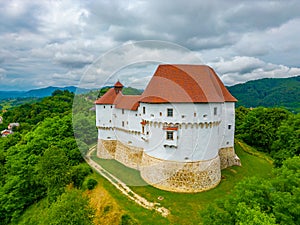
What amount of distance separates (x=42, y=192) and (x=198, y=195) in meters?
25.7

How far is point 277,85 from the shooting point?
560 ft

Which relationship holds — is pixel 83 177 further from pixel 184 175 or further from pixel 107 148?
pixel 184 175

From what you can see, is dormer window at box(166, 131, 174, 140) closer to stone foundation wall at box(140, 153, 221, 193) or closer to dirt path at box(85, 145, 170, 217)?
stone foundation wall at box(140, 153, 221, 193)

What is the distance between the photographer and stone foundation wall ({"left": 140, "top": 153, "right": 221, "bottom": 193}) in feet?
83.3

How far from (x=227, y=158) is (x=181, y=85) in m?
15.3

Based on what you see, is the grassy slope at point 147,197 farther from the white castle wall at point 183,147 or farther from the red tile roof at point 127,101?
the red tile roof at point 127,101

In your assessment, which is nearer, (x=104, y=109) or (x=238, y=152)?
(x=104, y=109)

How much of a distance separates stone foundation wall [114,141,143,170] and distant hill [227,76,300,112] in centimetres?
11106

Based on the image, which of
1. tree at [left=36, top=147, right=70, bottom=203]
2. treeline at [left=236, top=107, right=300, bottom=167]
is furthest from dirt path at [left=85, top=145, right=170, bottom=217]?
treeline at [left=236, top=107, right=300, bottom=167]

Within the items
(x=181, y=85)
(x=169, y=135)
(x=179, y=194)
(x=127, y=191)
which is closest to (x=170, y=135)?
(x=169, y=135)

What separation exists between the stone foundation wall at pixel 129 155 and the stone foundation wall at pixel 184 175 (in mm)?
5339

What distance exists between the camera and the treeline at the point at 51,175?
19.2m

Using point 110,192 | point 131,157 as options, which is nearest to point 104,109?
point 131,157

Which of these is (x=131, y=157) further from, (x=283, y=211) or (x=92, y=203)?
(x=283, y=211)
